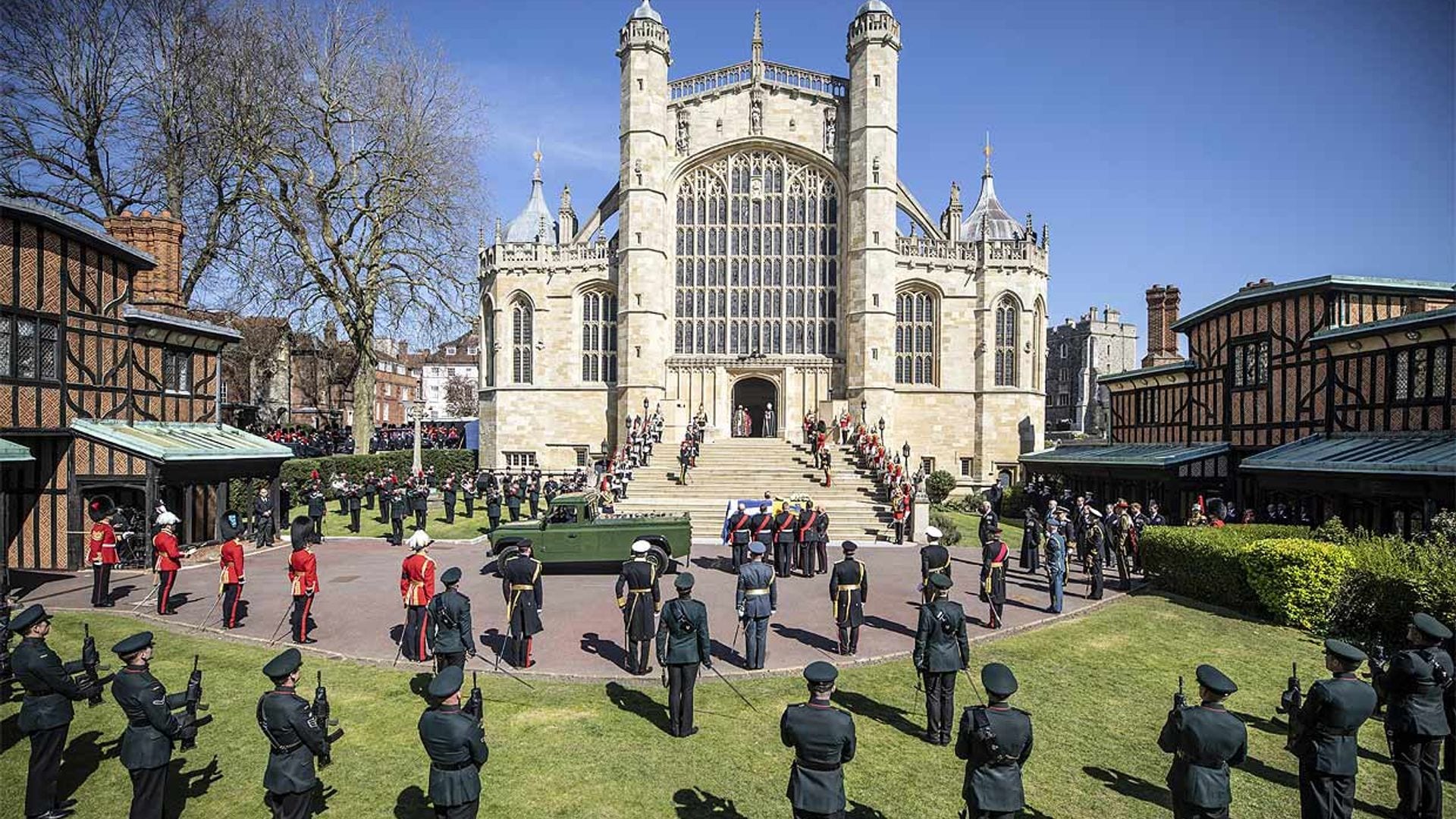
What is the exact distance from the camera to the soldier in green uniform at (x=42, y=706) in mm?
6430

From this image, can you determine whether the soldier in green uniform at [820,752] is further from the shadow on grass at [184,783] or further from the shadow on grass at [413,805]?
the shadow on grass at [184,783]

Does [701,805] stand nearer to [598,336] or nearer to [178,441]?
[178,441]

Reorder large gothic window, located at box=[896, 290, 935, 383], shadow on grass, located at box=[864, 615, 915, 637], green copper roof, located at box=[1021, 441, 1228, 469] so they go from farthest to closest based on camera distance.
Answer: large gothic window, located at box=[896, 290, 935, 383]
green copper roof, located at box=[1021, 441, 1228, 469]
shadow on grass, located at box=[864, 615, 915, 637]

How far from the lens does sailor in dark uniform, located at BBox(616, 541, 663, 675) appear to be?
9.95 metres

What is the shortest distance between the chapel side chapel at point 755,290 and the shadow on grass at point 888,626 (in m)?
21.4

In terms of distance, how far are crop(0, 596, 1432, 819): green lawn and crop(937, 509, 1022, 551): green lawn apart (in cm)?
1146

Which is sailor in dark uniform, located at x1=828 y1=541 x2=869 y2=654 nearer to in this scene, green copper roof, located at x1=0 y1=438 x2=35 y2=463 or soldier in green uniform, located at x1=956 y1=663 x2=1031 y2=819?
soldier in green uniform, located at x1=956 y1=663 x2=1031 y2=819

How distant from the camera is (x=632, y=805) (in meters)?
6.94

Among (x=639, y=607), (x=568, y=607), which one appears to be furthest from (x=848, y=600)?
(x=568, y=607)

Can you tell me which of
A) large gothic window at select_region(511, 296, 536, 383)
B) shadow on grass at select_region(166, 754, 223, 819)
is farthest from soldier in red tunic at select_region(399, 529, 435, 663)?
large gothic window at select_region(511, 296, 536, 383)

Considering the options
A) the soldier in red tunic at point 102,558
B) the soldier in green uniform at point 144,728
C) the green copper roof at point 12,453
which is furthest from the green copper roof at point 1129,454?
the green copper roof at point 12,453

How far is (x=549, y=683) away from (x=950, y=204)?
3306 centimetres

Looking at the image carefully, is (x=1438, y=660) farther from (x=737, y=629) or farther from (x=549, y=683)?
(x=549, y=683)

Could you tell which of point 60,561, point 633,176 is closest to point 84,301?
point 60,561
